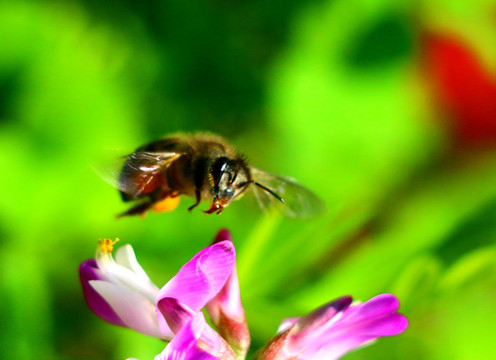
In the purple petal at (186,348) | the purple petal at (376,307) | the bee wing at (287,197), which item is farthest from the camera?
the bee wing at (287,197)

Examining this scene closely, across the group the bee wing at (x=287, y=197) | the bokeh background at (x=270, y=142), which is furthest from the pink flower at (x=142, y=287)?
the bokeh background at (x=270, y=142)

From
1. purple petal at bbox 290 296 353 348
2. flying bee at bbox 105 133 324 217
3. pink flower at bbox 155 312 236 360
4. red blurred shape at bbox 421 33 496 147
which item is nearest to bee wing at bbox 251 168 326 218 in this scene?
flying bee at bbox 105 133 324 217

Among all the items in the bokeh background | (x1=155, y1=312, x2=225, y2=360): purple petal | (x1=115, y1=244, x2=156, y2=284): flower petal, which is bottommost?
(x1=155, y1=312, x2=225, y2=360): purple petal

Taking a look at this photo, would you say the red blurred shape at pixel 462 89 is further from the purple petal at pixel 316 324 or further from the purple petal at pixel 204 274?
the purple petal at pixel 204 274

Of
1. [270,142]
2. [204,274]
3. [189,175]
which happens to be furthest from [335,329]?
[270,142]

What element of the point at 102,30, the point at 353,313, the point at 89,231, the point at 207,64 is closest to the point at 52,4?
the point at 102,30

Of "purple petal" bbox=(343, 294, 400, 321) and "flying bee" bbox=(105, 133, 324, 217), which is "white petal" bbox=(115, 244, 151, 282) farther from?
"purple petal" bbox=(343, 294, 400, 321)
